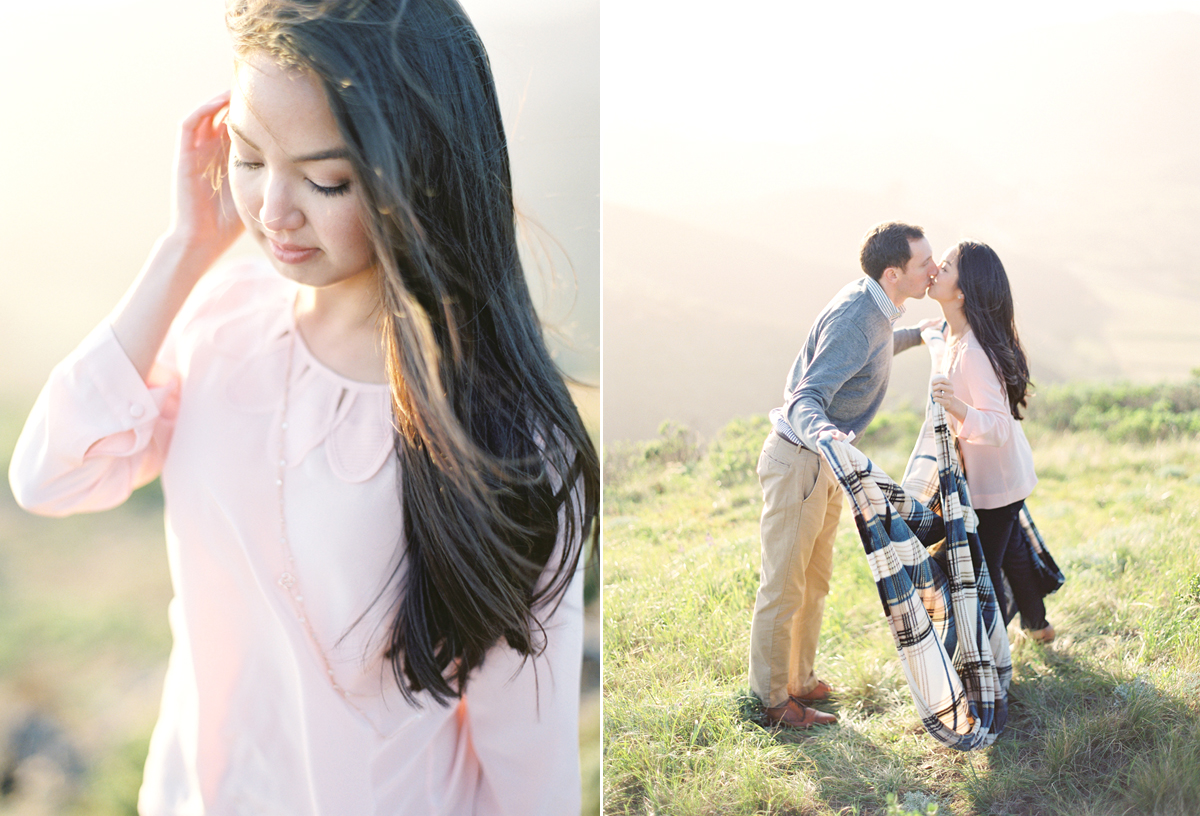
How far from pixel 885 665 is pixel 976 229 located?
160cm

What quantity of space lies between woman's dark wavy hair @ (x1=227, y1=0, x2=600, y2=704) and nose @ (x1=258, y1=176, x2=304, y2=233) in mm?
110

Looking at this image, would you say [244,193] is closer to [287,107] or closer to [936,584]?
[287,107]

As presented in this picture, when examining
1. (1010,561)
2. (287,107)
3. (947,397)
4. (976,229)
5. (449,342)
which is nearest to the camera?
(287,107)

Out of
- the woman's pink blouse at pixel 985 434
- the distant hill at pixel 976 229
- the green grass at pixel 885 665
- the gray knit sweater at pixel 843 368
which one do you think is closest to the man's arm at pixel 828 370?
the gray knit sweater at pixel 843 368

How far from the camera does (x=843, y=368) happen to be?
2.06 m

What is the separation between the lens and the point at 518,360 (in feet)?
4.22

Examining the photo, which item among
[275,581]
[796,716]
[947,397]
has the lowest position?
[796,716]

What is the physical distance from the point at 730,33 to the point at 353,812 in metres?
2.48

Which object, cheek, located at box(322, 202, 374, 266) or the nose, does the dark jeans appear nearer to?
cheek, located at box(322, 202, 374, 266)

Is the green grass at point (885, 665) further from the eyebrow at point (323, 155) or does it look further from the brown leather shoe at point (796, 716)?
the eyebrow at point (323, 155)

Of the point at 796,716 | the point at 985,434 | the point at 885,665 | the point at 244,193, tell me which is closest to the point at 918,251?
the point at 985,434

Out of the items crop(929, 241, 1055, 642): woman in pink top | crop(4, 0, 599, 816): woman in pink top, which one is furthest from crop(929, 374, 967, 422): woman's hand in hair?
crop(4, 0, 599, 816): woman in pink top

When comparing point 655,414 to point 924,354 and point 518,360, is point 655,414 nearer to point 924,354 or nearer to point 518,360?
point 924,354

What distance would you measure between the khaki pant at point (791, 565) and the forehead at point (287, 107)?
1.50 metres
